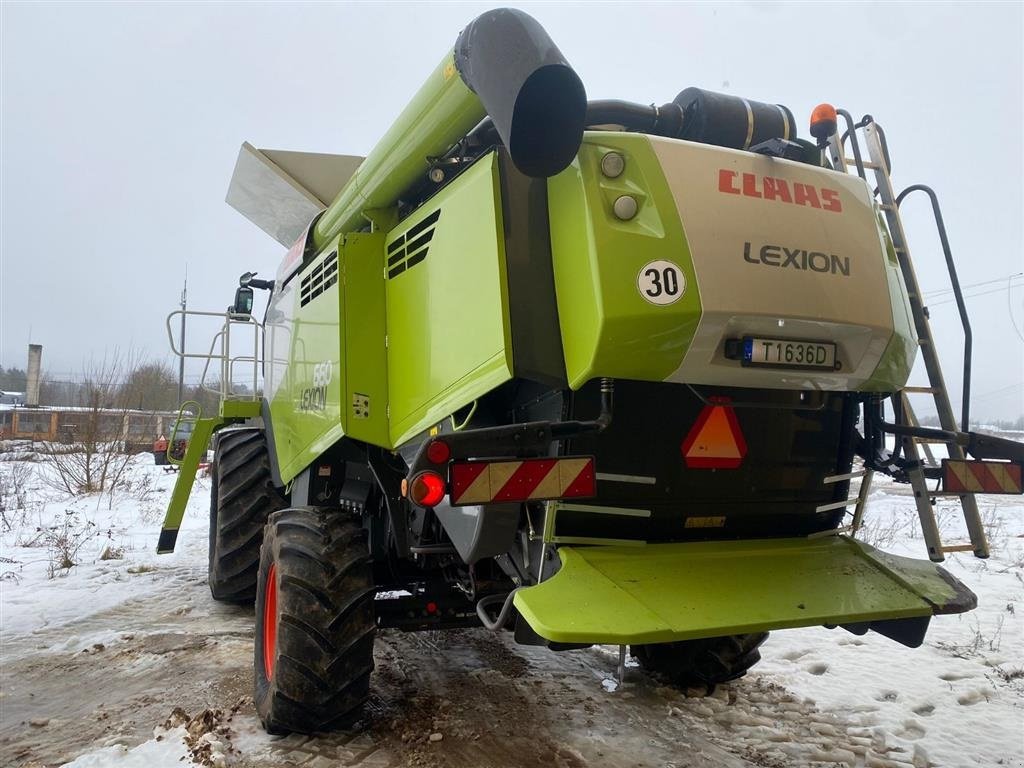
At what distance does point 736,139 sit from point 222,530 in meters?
4.13

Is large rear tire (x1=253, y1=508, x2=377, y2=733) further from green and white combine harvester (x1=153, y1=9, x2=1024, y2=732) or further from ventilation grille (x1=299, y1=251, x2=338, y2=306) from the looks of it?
ventilation grille (x1=299, y1=251, x2=338, y2=306)

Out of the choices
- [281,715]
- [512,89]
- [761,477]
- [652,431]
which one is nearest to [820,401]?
[761,477]

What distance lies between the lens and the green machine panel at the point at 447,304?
2.46 metres

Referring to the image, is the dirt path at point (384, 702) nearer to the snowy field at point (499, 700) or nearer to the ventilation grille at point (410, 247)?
the snowy field at point (499, 700)

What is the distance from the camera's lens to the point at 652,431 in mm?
2654

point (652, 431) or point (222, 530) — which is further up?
point (652, 431)

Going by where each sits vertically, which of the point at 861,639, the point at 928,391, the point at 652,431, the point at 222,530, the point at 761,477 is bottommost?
the point at 861,639

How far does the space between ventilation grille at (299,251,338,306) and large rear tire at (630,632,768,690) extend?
8.34ft

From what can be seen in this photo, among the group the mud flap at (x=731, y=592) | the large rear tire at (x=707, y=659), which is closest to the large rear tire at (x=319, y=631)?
the mud flap at (x=731, y=592)

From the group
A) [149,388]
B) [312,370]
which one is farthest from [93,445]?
[312,370]

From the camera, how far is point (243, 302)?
595 centimetres

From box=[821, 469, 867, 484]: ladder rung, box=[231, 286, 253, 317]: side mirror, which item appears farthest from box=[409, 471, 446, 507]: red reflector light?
box=[231, 286, 253, 317]: side mirror

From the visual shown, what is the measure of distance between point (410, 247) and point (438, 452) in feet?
4.11

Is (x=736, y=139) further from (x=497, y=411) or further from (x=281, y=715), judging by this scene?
(x=281, y=715)
